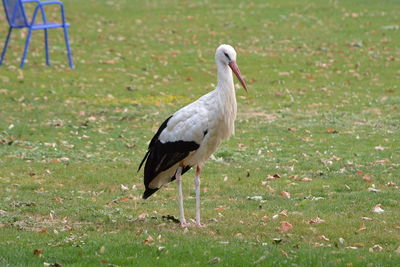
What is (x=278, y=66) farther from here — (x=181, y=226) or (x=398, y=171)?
(x=181, y=226)

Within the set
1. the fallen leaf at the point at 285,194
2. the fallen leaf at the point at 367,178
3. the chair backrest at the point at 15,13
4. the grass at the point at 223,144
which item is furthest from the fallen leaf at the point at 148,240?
the chair backrest at the point at 15,13

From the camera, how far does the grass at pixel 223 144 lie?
848cm

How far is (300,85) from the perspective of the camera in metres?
20.8

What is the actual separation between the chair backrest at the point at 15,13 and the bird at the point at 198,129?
1262cm

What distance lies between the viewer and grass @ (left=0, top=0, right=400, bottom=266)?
8.48 metres

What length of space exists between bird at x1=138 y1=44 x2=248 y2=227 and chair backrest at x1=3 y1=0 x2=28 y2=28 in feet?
41.4

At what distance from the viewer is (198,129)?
9.36 meters

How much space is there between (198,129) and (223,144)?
219 inches

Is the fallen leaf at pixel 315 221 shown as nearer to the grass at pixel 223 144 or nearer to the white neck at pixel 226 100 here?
the grass at pixel 223 144

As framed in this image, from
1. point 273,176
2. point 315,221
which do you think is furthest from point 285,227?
point 273,176

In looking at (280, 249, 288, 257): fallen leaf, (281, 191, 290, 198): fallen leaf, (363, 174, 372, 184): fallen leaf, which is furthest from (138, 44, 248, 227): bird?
(363, 174, 372, 184): fallen leaf

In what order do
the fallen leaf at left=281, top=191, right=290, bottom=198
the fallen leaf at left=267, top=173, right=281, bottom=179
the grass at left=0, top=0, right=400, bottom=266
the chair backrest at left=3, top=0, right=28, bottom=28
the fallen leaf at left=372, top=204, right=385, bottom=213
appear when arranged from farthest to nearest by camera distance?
the chair backrest at left=3, top=0, right=28, bottom=28, the fallen leaf at left=267, top=173, right=281, bottom=179, the fallen leaf at left=281, top=191, right=290, bottom=198, the fallen leaf at left=372, top=204, right=385, bottom=213, the grass at left=0, top=0, right=400, bottom=266

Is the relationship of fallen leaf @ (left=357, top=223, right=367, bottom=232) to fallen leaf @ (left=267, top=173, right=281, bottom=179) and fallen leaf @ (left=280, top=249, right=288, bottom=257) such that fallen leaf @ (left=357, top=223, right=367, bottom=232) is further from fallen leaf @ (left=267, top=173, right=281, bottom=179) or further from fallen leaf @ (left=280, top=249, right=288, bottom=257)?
fallen leaf @ (left=267, top=173, right=281, bottom=179)

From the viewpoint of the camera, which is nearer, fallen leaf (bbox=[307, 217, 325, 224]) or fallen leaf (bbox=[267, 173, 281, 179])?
fallen leaf (bbox=[307, 217, 325, 224])
